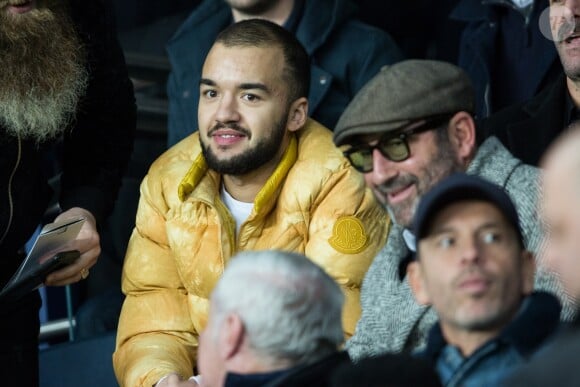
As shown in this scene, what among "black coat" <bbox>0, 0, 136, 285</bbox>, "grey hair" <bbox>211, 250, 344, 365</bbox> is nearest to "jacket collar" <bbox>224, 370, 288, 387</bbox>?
"grey hair" <bbox>211, 250, 344, 365</bbox>

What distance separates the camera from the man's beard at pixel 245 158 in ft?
16.2

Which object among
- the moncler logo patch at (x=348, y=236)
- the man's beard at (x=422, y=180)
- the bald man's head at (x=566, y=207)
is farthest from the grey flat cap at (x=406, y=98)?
the bald man's head at (x=566, y=207)

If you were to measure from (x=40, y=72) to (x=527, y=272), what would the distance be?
81.7 inches

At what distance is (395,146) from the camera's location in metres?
4.15

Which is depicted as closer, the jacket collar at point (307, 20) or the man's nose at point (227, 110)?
the man's nose at point (227, 110)

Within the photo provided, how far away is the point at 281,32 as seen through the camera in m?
5.13

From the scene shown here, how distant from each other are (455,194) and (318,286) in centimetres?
38

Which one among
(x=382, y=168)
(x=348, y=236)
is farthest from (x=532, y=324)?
(x=348, y=236)

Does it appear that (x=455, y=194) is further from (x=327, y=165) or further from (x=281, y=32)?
(x=281, y=32)

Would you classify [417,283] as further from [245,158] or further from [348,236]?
[245,158]

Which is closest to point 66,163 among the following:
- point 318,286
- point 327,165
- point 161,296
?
point 161,296

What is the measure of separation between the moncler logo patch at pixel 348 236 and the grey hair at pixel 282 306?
3.92 feet

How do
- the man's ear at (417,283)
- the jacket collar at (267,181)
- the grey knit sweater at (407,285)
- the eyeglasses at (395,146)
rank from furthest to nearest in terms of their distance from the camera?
the jacket collar at (267,181) < the eyeglasses at (395,146) < the grey knit sweater at (407,285) < the man's ear at (417,283)

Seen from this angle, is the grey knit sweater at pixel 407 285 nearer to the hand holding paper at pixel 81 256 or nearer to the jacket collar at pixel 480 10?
the hand holding paper at pixel 81 256
